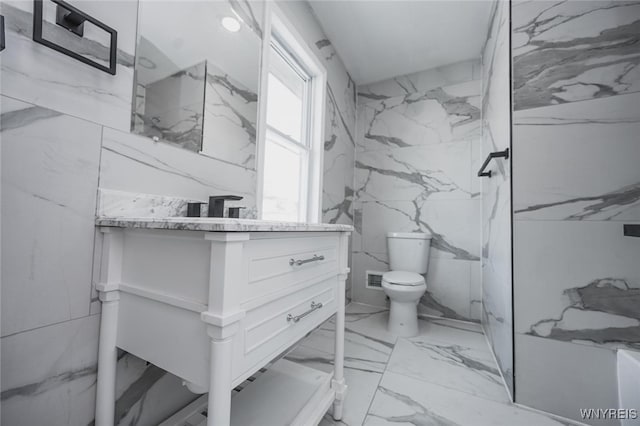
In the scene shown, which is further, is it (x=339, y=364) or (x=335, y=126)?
(x=335, y=126)

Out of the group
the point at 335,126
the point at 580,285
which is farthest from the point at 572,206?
the point at 335,126

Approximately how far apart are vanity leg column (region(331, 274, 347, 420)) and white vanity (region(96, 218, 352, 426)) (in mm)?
156

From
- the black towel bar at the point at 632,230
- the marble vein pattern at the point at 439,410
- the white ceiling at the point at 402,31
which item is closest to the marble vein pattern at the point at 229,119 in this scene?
the white ceiling at the point at 402,31

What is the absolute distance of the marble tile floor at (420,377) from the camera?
3.71 ft

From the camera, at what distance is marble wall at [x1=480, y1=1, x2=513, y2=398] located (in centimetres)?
136

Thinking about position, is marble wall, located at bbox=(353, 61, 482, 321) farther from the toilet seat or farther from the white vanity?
the white vanity

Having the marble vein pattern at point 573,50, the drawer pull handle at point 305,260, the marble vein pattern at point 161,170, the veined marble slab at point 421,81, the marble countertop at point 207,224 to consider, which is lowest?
the drawer pull handle at point 305,260

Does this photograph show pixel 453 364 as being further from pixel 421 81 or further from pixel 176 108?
pixel 421 81

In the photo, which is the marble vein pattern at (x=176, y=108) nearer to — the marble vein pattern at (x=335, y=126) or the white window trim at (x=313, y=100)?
the white window trim at (x=313, y=100)

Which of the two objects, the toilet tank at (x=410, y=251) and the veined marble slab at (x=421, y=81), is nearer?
the toilet tank at (x=410, y=251)

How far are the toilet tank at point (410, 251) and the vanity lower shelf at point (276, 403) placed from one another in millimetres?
1371

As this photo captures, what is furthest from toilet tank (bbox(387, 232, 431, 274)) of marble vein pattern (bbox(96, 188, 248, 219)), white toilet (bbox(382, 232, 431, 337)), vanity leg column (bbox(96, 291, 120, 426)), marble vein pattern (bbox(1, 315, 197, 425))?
vanity leg column (bbox(96, 291, 120, 426))

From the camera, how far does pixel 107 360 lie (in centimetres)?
77

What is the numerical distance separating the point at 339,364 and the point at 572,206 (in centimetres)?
126
